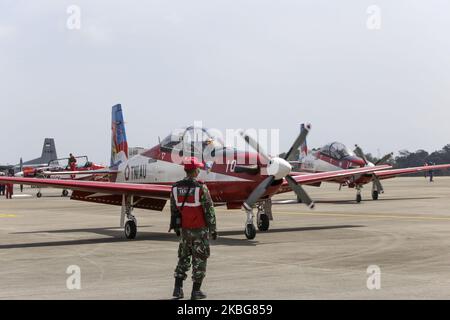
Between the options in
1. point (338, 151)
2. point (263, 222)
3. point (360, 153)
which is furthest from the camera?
point (338, 151)

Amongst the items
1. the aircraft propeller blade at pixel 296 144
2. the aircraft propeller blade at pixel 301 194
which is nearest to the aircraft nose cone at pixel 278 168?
the aircraft propeller blade at pixel 301 194

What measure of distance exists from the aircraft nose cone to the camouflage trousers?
272 inches

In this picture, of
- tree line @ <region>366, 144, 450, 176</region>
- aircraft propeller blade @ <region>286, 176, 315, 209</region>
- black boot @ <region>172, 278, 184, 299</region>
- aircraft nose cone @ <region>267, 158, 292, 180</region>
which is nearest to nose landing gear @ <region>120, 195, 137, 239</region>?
aircraft nose cone @ <region>267, 158, 292, 180</region>

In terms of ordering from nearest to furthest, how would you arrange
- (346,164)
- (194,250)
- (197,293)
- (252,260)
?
(197,293) → (194,250) → (252,260) → (346,164)

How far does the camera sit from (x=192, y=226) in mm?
9344

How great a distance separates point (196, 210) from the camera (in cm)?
942

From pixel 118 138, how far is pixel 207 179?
811 cm

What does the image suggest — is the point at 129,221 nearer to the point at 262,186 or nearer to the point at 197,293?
the point at 262,186

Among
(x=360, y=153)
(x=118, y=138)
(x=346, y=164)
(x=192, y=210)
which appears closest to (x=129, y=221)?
(x=118, y=138)

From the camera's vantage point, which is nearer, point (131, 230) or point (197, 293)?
point (197, 293)

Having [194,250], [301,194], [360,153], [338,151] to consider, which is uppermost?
[338,151]

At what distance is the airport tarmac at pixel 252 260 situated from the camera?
31.4 ft

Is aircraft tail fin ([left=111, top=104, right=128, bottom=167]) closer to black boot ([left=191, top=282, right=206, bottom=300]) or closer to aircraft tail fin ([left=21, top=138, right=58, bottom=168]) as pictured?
black boot ([left=191, top=282, right=206, bottom=300])
